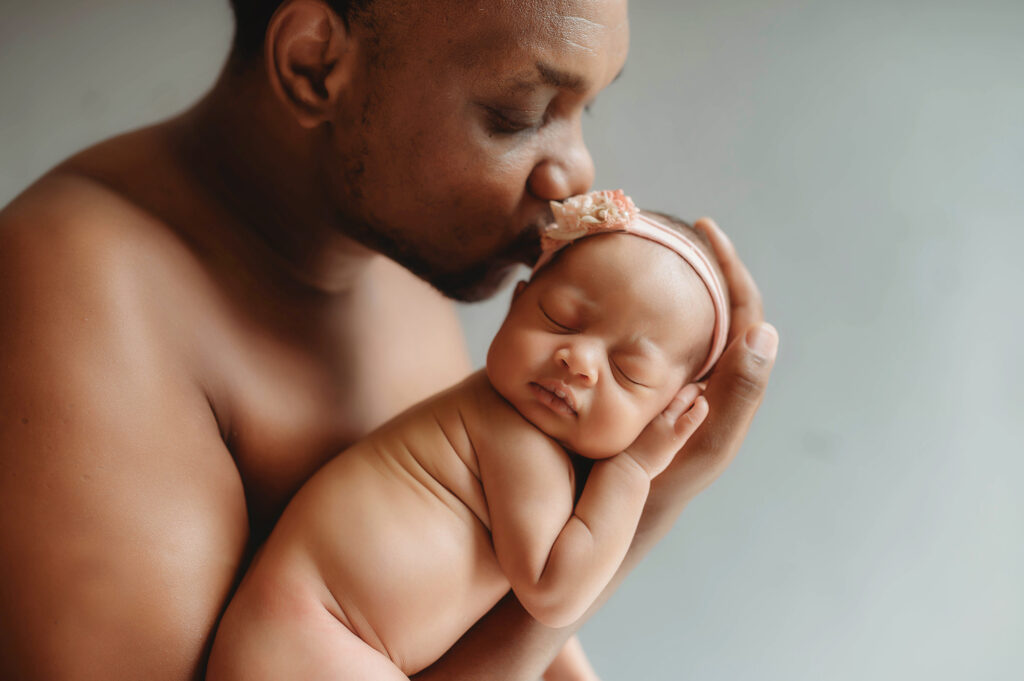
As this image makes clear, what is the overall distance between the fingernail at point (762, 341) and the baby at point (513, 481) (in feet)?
0.16

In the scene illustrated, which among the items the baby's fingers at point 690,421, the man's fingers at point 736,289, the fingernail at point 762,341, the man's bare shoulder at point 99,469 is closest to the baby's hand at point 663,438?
the baby's fingers at point 690,421

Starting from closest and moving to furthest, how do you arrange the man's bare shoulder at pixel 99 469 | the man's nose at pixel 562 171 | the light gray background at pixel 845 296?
the man's bare shoulder at pixel 99 469 < the man's nose at pixel 562 171 < the light gray background at pixel 845 296

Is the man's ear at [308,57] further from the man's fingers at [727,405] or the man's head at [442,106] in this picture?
the man's fingers at [727,405]

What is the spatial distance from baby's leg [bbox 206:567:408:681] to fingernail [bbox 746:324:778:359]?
55 centimetres

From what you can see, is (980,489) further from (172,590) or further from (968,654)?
(172,590)

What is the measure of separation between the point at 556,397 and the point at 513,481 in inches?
4.2

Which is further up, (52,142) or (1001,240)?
(1001,240)

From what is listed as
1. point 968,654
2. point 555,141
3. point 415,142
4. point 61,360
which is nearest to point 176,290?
point 61,360

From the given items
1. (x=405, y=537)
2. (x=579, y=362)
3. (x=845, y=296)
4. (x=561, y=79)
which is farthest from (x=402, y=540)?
(x=845, y=296)

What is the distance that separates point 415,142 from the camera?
1.03m

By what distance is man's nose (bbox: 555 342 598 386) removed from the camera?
3.22 ft

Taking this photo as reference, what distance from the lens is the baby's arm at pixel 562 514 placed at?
949mm

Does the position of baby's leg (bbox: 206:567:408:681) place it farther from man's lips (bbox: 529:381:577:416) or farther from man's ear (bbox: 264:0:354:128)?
man's ear (bbox: 264:0:354:128)

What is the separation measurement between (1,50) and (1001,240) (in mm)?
1829
